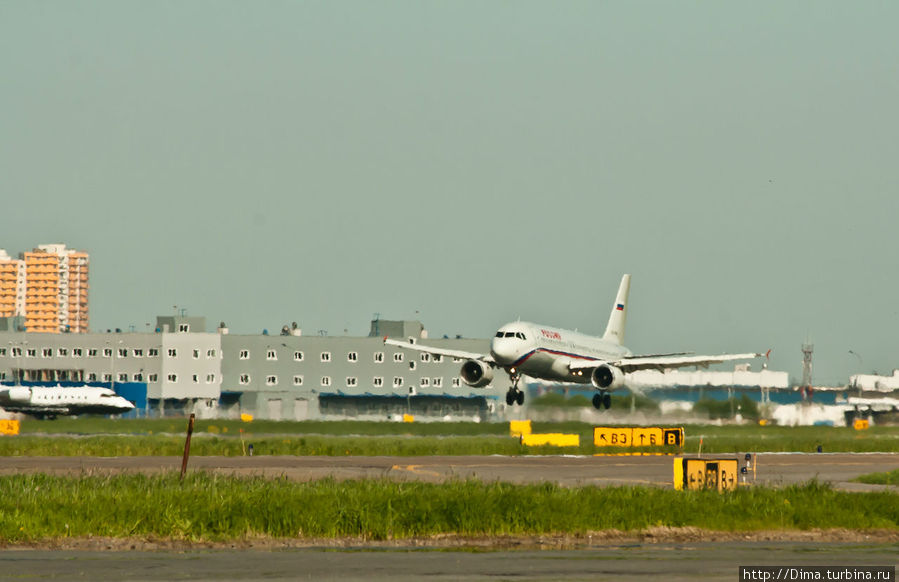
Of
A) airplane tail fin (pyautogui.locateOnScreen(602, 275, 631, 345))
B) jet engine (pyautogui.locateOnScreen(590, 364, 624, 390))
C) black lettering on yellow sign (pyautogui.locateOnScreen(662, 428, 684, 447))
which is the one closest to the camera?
black lettering on yellow sign (pyautogui.locateOnScreen(662, 428, 684, 447))

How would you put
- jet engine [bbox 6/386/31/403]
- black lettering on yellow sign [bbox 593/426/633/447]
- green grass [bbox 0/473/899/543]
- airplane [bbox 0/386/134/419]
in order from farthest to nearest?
jet engine [bbox 6/386/31/403], airplane [bbox 0/386/134/419], black lettering on yellow sign [bbox 593/426/633/447], green grass [bbox 0/473/899/543]

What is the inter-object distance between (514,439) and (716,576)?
60.4 m

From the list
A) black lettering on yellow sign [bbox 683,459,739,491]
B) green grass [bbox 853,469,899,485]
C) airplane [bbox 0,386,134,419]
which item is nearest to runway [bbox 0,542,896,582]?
black lettering on yellow sign [bbox 683,459,739,491]

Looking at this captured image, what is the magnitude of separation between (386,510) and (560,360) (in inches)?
1986

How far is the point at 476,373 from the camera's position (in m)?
84.5

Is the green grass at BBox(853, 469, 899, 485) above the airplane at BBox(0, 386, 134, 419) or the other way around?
the other way around

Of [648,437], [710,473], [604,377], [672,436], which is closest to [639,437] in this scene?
[648,437]

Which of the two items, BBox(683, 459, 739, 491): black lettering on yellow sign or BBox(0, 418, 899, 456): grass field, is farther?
BBox(0, 418, 899, 456): grass field

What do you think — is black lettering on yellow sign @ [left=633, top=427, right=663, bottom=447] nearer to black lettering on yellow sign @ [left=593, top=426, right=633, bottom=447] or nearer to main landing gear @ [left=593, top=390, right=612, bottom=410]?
black lettering on yellow sign @ [left=593, top=426, right=633, bottom=447]

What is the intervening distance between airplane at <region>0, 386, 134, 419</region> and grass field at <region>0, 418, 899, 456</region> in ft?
16.9

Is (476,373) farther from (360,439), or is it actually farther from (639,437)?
(639,437)

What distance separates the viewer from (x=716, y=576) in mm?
22797

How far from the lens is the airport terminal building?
7092 inches

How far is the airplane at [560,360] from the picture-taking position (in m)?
78.2
